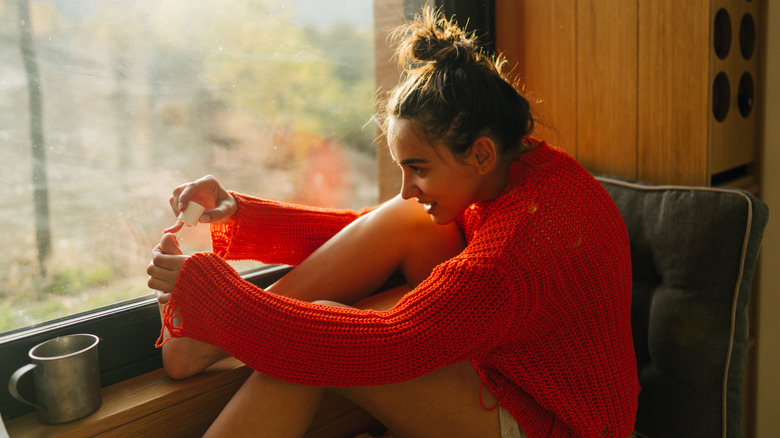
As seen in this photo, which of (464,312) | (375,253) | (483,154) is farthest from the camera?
(375,253)

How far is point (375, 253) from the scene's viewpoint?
3.91ft

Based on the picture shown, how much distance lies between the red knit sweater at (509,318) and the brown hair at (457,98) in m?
0.07

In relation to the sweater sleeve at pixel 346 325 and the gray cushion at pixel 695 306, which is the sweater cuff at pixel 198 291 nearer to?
the sweater sleeve at pixel 346 325

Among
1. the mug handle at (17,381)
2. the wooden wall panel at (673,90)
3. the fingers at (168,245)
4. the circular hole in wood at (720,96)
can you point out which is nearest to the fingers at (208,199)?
the fingers at (168,245)

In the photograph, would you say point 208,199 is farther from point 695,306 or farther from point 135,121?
point 695,306

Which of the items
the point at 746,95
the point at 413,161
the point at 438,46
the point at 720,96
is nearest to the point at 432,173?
the point at 413,161

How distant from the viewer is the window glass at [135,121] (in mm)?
1012

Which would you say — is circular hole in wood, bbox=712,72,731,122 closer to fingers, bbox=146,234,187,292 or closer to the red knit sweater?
the red knit sweater

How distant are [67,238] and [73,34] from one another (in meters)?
0.35

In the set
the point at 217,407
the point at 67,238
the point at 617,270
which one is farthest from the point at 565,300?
the point at 67,238

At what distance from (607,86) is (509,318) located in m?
0.79

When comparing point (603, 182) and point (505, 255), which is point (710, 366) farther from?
point (505, 255)

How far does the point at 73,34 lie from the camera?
1028mm

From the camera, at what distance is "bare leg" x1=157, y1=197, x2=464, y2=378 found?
46.6 inches
